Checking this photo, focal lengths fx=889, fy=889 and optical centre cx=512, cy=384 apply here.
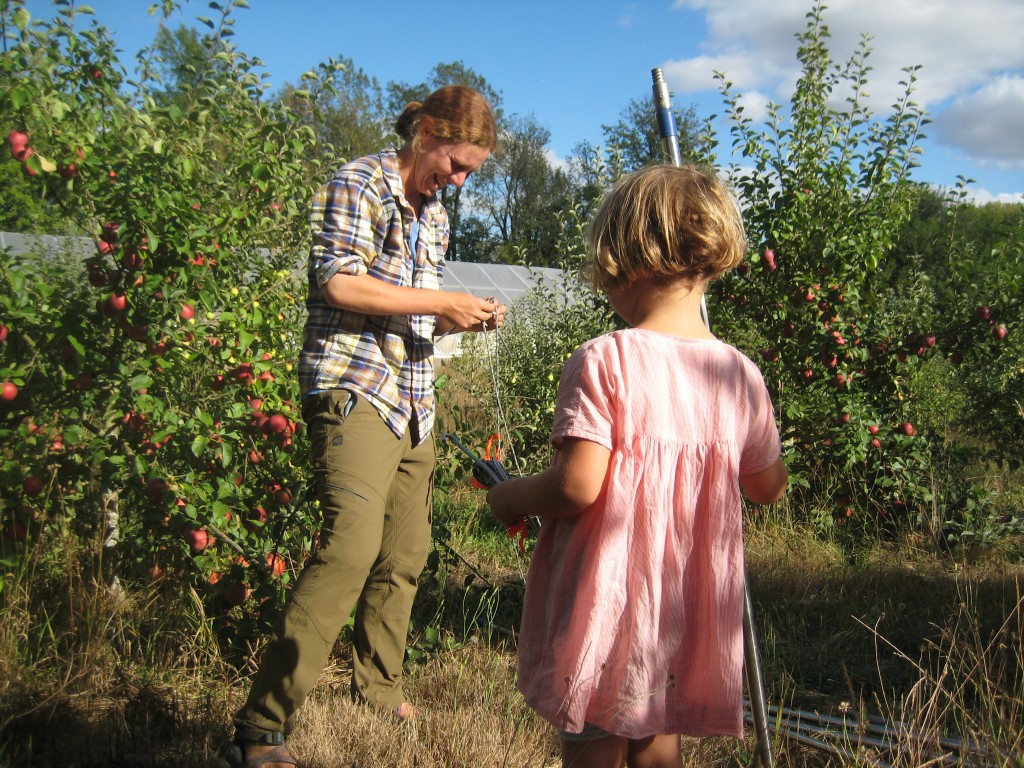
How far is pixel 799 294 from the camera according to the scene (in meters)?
4.39

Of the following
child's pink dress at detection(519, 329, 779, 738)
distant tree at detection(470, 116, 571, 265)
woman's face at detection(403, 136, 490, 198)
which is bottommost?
child's pink dress at detection(519, 329, 779, 738)

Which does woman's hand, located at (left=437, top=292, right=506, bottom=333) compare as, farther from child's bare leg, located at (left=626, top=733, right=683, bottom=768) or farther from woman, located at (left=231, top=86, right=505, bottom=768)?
child's bare leg, located at (left=626, top=733, right=683, bottom=768)

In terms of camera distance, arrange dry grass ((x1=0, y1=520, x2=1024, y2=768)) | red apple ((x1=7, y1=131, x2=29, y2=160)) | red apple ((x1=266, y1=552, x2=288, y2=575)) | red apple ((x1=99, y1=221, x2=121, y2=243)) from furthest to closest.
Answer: red apple ((x1=266, y1=552, x2=288, y2=575)), red apple ((x1=99, y1=221, x2=121, y2=243)), red apple ((x1=7, y1=131, x2=29, y2=160)), dry grass ((x1=0, y1=520, x2=1024, y2=768))

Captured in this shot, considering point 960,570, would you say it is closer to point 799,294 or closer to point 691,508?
point 799,294

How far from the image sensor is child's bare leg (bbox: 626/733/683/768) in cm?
162

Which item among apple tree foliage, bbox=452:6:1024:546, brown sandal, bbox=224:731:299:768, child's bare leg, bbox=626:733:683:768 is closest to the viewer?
child's bare leg, bbox=626:733:683:768

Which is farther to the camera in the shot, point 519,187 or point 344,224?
Result: point 519,187

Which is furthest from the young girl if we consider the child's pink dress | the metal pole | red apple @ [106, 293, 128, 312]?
red apple @ [106, 293, 128, 312]

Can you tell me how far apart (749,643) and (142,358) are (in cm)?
188

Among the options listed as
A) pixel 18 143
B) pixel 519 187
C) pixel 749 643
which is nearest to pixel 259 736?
pixel 749 643

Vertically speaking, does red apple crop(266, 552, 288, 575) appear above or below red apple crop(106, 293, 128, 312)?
below

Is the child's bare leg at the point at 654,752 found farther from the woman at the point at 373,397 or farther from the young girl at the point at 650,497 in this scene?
the woman at the point at 373,397

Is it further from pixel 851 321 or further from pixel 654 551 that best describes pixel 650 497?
pixel 851 321

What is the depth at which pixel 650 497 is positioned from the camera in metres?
1.51
